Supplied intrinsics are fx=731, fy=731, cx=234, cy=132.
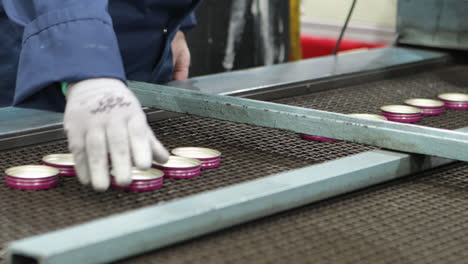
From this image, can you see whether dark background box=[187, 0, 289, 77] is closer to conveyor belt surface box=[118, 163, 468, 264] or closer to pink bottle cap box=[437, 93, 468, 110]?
pink bottle cap box=[437, 93, 468, 110]

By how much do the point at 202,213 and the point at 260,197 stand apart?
3.9 inches

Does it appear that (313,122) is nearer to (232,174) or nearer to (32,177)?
(232,174)

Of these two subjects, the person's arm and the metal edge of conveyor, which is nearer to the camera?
the person's arm

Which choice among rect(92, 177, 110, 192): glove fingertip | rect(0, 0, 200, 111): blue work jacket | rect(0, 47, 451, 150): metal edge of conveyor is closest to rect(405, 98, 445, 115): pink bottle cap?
rect(0, 47, 451, 150): metal edge of conveyor

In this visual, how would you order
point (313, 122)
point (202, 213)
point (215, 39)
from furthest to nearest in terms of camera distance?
point (215, 39) → point (313, 122) → point (202, 213)

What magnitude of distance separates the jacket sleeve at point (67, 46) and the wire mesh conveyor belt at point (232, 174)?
149mm

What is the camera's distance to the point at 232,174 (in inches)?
47.8

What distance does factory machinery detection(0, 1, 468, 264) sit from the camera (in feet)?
2.97

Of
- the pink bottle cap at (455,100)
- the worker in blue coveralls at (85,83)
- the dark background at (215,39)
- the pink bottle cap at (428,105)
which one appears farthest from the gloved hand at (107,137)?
the dark background at (215,39)

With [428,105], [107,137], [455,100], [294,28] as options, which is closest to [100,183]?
[107,137]

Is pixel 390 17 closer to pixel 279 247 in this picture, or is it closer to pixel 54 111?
pixel 54 111

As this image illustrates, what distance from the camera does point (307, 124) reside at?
4.37ft

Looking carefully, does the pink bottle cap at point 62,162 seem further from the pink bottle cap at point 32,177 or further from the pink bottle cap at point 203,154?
the pink bottle cap at point 203,154

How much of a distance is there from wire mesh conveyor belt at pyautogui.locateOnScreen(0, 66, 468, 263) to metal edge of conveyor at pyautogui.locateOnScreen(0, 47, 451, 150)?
0.03 m
